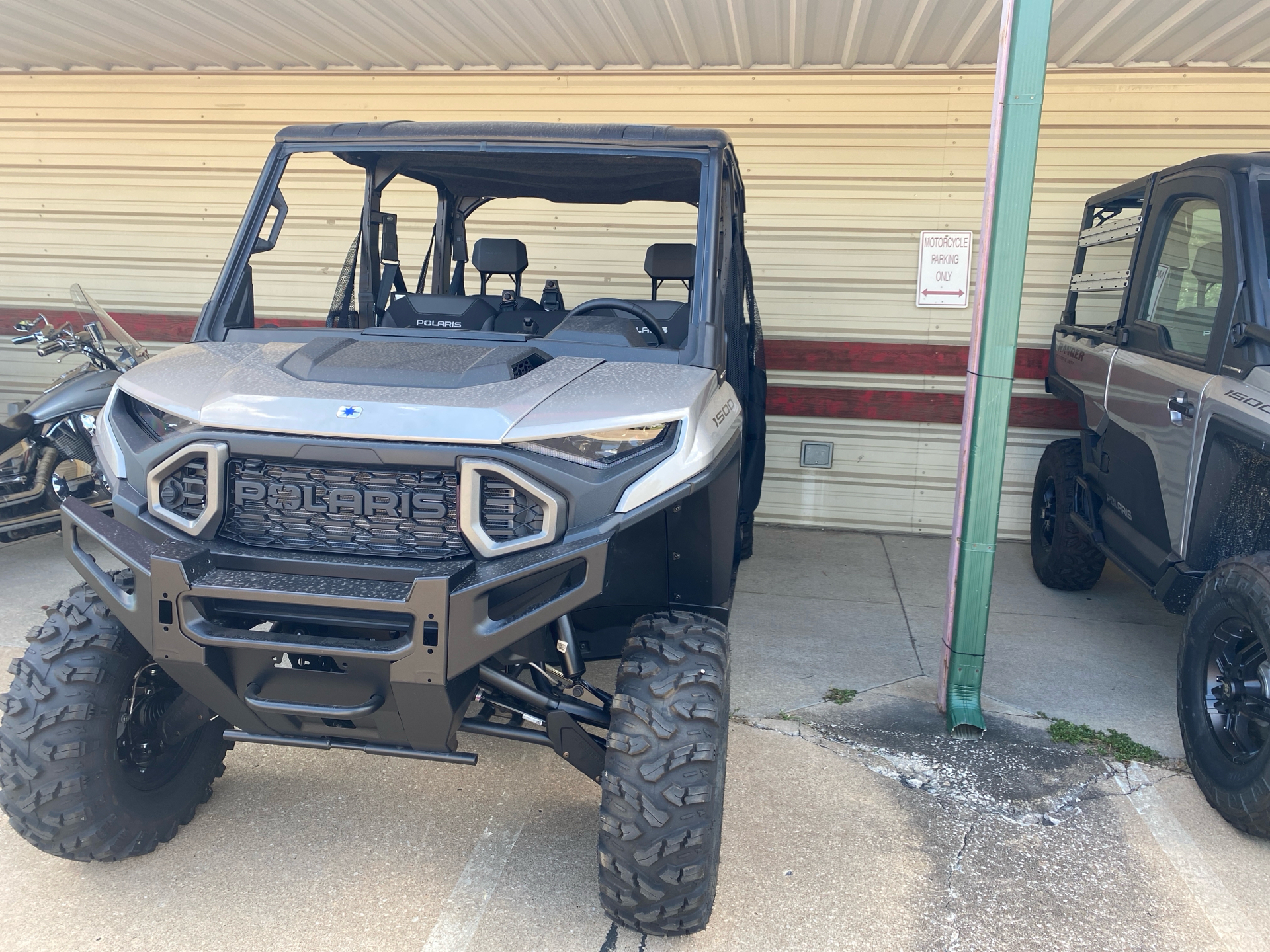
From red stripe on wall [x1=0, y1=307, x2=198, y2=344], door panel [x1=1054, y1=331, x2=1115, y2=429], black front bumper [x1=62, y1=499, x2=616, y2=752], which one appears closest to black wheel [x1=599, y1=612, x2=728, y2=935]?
black front bumper [x1=62, y1=499, x2=616, y2=752]

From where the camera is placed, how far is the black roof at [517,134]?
Result: 2.84 meters

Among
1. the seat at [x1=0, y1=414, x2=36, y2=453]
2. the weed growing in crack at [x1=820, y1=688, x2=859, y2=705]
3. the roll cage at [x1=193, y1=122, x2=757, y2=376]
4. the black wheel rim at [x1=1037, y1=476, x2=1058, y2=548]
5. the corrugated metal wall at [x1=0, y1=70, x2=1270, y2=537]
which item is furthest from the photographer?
the corrugated metal wall at [x1=0, y1=70, x2=1270, y2=537]

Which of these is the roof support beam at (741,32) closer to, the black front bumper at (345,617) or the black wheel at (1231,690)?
the black wheel at (1231,690)

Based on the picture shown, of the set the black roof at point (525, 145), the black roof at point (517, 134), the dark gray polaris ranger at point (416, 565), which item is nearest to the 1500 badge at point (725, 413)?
the dark gray polaris ranger at point (416, 565)

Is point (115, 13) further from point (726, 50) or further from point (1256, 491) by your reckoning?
point (1256, 491)

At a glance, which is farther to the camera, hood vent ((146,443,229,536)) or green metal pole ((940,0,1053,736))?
green metal pole ((940,0,1053,736))

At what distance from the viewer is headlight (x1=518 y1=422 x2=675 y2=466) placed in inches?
84.9

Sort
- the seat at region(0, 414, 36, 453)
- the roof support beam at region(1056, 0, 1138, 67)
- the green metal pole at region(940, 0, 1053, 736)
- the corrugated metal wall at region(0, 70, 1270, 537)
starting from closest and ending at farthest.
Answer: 1. the green metal pole at region(940, 0, 1053, 736)
2. the seat at region(0, 414, 36, 453)
3. the roof support beam at region(1056, 0, 1138, 67)
4. the corrugated metal wall at region(0, 70, 1270, 537)

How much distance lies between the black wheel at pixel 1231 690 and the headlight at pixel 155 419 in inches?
124

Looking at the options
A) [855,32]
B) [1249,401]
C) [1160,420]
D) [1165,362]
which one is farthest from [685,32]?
[1249,401]

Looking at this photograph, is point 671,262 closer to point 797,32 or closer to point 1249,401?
point 1249,401

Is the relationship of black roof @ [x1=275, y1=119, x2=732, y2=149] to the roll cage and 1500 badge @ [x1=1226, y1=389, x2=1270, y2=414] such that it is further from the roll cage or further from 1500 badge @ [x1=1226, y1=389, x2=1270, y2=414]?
1500 badge @ [x1=1226, y1=389, x2=1270, y2=414]

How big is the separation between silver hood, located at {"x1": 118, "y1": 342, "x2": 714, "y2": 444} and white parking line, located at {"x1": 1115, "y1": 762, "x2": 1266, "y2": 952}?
2.06 meters

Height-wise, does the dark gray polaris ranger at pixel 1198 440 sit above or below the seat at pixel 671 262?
below
